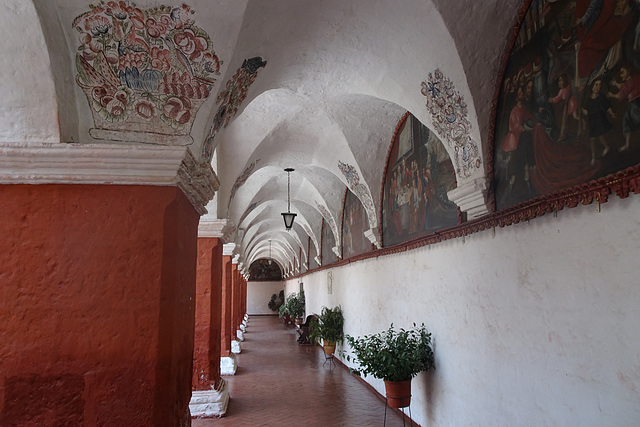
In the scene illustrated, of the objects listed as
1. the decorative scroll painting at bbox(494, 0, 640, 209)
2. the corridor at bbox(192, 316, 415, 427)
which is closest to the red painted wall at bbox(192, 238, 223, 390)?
the corridor at bbox(192, 316, 415, 427)

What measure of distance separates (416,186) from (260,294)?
107 feet

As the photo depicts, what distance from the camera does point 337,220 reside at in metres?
12.1

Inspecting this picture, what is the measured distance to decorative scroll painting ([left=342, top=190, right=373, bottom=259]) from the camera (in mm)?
9594

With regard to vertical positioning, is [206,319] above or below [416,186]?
below

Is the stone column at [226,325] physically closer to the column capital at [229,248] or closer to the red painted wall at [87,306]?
the column capital at [229,248]

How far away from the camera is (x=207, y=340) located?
681cm

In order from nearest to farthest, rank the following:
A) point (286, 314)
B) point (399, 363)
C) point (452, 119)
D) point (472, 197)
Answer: point (472, 197) < point (452, 119) < point (399, 363) < point (286, 314)

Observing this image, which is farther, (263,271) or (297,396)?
(263,271)

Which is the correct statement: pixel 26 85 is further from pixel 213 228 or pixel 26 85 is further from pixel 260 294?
pixel 260 294

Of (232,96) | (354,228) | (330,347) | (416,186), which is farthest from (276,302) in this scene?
(232,96)

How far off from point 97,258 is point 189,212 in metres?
0.89

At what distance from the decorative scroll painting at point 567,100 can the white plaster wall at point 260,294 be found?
34397 millimetres

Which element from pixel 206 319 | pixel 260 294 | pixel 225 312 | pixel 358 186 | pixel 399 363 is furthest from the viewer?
pixel 260 294

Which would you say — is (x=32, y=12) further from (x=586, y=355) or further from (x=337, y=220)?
(x=337, y=220)
